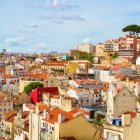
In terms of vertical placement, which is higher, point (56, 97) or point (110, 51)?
point (110, 51)

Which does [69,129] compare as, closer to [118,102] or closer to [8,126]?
[118,102]

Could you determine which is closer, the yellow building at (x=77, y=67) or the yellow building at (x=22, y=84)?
Result: the yellow building at (x=22, y=84)

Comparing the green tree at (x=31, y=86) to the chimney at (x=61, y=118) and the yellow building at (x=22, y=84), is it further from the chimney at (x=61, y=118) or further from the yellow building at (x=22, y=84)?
the chimney at (x=61, y=118)

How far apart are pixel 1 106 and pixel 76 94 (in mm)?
11445

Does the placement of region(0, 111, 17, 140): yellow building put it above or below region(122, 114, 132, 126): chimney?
below

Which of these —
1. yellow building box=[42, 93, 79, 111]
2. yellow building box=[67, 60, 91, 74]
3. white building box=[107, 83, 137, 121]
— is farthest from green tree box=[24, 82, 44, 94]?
white building box=[107, 83, 137, 121]

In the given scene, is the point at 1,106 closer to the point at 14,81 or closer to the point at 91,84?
the point at 91,84

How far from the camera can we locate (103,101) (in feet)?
218

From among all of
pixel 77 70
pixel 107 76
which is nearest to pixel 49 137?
pixel 107 76

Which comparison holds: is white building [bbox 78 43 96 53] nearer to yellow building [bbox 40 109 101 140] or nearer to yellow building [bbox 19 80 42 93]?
yellow building [bbox 19 80 42 93]

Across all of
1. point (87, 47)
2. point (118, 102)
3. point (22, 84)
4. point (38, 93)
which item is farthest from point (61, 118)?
point (87, 47)

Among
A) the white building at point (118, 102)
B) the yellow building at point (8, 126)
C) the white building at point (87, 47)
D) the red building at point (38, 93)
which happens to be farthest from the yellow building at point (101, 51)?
the yellow building at point (8, 126)

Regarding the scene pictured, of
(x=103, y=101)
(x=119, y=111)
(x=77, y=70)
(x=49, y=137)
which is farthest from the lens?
(x=77, y=70)

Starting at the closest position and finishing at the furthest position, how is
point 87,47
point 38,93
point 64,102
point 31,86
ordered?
point 64,102, point 38,93, point 31,86, point 87,47
